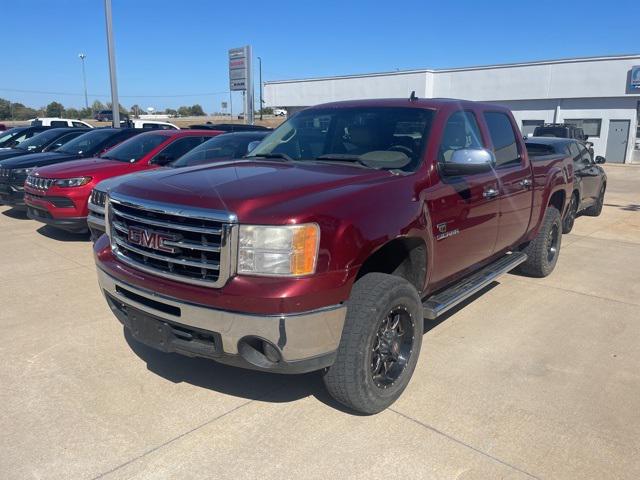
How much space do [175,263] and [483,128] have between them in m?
3.09

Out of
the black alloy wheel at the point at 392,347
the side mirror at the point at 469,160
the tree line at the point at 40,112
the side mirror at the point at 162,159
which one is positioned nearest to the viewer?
the black alloy wheel at the point at 392,347

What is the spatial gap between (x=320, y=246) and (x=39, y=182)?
650 centimetres

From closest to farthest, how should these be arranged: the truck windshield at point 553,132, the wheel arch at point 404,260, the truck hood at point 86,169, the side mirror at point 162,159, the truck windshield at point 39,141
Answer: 1. the wheel arch at point 404,260
2. the truck hood at point 86,169
3. the side mirror at point 162,159
4. the truck windshield at point 39,141
5. the truck windshield at point 553,132

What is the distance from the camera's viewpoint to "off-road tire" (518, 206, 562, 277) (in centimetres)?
598

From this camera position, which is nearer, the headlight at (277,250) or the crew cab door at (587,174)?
the headlight at (277,250)

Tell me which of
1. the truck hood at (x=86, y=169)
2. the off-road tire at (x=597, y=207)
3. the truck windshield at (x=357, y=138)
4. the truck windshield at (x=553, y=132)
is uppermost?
the truck windshield at (x=357, y=138)

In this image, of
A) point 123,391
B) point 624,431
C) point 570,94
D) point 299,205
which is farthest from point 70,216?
point 570,94

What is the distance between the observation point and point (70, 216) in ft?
24.8

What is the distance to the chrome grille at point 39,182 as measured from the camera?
761 centimetres

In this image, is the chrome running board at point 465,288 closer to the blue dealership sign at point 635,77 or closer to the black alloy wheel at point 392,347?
the black alloy wheel at point 392,347

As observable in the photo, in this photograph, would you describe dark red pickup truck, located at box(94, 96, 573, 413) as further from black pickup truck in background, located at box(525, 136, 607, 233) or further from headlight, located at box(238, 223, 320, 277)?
black pickup truck in background, located at box(525, 136, 607, 233)

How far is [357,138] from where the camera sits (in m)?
4.18

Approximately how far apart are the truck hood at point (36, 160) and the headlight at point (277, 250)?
25.8ft

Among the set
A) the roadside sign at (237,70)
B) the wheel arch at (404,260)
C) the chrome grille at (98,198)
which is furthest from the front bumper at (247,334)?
the roadside sign at (237,70)
